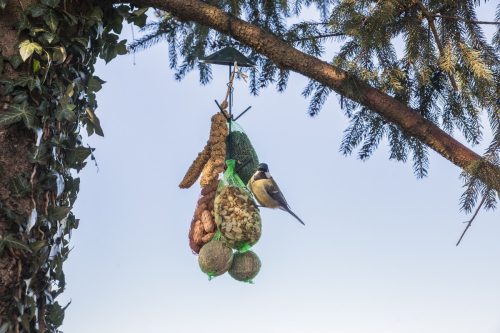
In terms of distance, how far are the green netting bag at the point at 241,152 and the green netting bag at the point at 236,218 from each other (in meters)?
0.15

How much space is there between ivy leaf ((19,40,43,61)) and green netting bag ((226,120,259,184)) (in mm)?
691

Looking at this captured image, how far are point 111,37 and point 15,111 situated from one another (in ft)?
1.48

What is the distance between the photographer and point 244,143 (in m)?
2.31

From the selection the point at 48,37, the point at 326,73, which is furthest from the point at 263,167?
the point at 48,37

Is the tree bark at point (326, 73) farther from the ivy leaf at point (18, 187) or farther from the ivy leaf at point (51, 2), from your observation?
the ivy leaf at point (18, 187)

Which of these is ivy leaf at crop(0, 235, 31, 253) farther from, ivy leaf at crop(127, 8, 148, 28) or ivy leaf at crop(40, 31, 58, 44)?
ivy leaf at crop(127, 8, 148, 28)

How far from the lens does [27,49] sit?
181 centimetres

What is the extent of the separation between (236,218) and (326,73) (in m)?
0.54

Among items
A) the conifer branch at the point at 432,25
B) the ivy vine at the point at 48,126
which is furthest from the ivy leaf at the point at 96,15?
the conifer branch at the point at 432,25

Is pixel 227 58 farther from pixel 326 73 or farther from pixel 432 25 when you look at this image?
pixel 432 25

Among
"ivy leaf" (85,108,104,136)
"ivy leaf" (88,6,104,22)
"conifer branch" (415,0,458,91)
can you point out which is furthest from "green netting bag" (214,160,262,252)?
"conifer branch" (415,0,458,91)

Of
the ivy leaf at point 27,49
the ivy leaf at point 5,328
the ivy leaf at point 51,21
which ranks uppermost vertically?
the ivy leaf at point 51,21

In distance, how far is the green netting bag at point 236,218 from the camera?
81.4 inches

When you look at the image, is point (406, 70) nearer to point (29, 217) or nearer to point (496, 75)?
point (496, 75)
